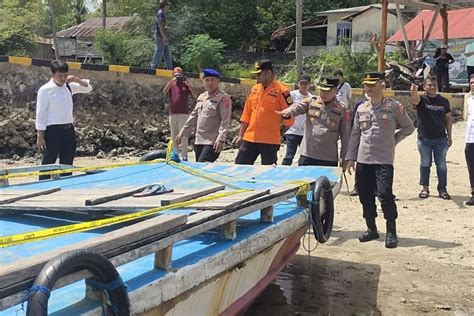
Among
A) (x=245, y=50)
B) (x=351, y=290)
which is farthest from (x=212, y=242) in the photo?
(x=245, y=50)

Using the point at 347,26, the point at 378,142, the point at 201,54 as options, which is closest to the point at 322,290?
the point at 378,142

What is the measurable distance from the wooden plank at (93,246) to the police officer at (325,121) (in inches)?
133

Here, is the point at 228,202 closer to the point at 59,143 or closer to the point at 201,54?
the point at 59,143

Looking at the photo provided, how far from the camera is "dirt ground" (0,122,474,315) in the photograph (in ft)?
16.0

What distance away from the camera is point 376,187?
6.25 meters

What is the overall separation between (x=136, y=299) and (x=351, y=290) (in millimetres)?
2887

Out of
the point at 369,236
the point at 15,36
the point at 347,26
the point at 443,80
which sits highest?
the point at 347,26

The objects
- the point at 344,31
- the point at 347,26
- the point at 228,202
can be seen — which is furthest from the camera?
the point at 344,31

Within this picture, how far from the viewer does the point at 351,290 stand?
5.21 m

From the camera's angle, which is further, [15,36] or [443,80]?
[15,36]

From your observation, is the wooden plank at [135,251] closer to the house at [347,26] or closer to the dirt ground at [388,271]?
the dirt ground at [388,271]

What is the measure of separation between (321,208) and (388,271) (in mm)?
1200

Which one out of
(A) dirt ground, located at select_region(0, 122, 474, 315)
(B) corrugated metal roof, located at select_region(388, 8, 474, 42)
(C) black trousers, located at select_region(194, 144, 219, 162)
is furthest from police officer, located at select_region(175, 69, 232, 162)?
(B) corrugated metal roof, located at select_region(388, 8, 474, 42)

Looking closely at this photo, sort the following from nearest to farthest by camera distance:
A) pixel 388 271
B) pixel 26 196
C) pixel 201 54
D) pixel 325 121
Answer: pixel 26 196, pixel 388 271, pixel 325 121, pixel 201 54
